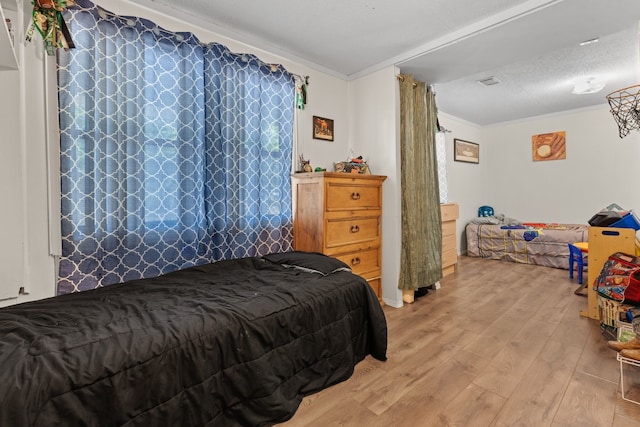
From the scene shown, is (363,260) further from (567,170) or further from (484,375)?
(567,170)

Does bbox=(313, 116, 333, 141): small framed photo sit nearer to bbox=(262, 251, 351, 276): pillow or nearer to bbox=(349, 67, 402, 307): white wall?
bbox=(349, 67, 402, 307): white wall

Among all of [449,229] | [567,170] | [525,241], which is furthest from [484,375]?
[567,170]

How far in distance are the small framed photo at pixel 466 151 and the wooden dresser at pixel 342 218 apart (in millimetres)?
3102

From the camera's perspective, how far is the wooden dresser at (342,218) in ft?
8.54

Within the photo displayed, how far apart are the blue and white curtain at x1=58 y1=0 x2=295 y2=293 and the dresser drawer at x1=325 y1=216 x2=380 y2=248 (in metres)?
0.49

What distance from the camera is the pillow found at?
204 cm

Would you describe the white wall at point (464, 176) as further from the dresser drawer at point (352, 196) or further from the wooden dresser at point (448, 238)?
the dresser drawer at point (352, 196)

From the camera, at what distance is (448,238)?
14.0 feet

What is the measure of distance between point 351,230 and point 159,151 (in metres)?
1.67

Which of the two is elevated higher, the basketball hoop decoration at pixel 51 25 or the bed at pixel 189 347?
the basketball hoop decoration at pixel 51 25

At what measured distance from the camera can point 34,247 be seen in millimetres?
1696

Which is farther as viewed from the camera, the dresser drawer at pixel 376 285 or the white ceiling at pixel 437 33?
the dresser drawer at pixel 376 285

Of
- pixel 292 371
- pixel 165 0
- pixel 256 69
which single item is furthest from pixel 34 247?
pixel 256 69

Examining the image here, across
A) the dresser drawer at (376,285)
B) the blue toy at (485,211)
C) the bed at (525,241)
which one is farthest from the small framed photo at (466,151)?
the dresser drawer at (376,285)
